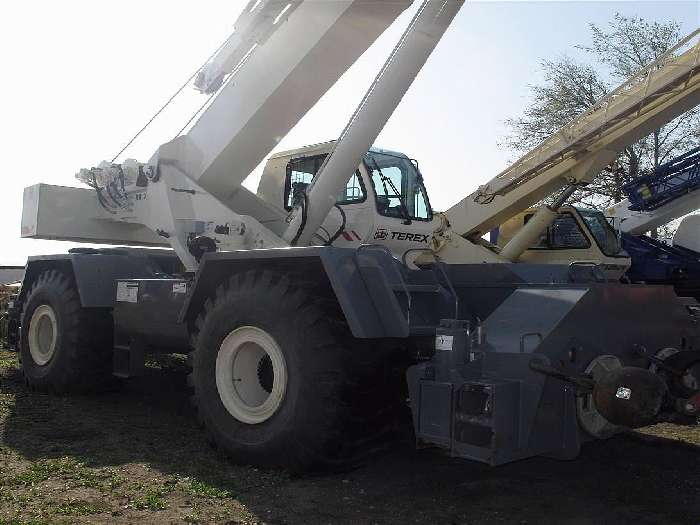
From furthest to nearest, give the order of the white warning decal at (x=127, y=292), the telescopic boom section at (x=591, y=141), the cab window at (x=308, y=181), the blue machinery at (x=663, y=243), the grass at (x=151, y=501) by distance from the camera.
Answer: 1. the blue machinery at (x=663, y=243)
2. the telescopic boom section at (x=591, y=141)
3. the cab window at (x=308, y=181)
4. the white warning decal at (x=127, y=292)
5. the grass at (x=151, y=501)

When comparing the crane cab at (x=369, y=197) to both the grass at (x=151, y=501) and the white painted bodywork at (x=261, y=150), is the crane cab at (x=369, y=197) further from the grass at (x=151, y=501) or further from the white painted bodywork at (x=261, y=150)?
the grass at (x=151, y=501)

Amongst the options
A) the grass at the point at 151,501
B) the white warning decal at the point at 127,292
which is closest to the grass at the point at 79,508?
the grass at the point at 151,501

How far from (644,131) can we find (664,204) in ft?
11.7

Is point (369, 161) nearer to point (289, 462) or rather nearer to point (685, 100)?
point (289, 462)

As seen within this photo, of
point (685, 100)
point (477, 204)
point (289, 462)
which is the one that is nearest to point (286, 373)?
point (289, 462)

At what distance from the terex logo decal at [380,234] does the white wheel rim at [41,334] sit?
350 centimetres

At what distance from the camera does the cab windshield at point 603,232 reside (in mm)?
13570

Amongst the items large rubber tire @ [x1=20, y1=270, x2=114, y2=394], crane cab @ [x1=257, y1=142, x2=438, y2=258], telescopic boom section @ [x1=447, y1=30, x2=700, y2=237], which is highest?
telescopic boom section @ [x1=447, y1=30, x2=700, y2=237]

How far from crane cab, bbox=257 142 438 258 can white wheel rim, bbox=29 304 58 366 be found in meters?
2.63

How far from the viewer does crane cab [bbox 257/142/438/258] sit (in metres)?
7.14

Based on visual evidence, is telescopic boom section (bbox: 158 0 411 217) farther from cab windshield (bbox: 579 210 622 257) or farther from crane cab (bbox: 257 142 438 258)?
cab windshield (bbox: 579 210 622 257)

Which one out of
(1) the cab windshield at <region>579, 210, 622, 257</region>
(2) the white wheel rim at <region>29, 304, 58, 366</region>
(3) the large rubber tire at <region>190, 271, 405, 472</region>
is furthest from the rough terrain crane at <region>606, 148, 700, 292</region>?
(3) the large rubber tire at <region>190, 271, 405, 472</region>

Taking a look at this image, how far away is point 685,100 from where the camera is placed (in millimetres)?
12500

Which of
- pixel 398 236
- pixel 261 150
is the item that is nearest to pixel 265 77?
pixel 261 150
